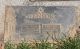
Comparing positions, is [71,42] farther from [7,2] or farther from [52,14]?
[7,2]

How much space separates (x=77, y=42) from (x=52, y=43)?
1.78 feet

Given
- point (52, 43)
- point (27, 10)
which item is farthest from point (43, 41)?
point (27, 10)

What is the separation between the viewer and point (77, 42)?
873 cm

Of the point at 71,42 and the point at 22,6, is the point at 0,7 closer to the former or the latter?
the point at 22,6

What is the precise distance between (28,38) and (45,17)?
56 centimetres

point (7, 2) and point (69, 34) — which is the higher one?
point (7, 2)

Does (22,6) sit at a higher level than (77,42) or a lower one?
higher

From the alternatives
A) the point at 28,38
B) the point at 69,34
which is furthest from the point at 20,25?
Answer: the point at 69,34

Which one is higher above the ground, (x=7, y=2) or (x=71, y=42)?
(x=7, y=2)

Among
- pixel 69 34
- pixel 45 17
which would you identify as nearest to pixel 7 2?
pixel 45 17

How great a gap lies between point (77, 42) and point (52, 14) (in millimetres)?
829

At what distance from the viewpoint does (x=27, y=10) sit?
359 inches

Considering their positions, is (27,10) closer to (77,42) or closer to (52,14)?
(52,14)

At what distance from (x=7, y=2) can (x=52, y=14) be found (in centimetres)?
97
